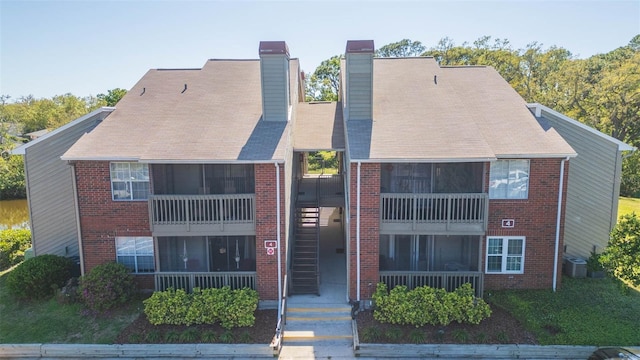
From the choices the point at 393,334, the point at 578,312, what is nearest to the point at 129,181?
the point at 393,334

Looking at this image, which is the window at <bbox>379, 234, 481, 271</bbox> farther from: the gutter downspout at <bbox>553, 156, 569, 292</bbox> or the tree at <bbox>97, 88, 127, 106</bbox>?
the tree at <bbox>97, 88, 127, 106</bbox>

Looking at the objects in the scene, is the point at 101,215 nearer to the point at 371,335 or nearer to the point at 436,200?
the point at 371,335

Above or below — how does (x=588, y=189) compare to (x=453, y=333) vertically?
above

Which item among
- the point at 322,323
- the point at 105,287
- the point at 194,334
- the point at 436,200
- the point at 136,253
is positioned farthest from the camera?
the point at 136,253

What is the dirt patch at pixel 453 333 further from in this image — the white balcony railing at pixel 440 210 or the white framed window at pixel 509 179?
the white framed window at pixel 509 179

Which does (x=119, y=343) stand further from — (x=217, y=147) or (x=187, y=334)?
(x=217, y=147)

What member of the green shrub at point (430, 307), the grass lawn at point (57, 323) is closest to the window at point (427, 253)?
the green shrub at point (430, 307)
